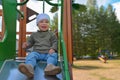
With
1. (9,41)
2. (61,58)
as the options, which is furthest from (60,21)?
(9,41)

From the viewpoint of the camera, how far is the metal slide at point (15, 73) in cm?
266

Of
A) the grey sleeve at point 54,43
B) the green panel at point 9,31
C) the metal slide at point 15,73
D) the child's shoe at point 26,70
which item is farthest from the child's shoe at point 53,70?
the green panel at point 9,31

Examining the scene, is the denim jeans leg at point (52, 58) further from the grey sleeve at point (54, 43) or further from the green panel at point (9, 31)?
the green panel at point (9, 31)

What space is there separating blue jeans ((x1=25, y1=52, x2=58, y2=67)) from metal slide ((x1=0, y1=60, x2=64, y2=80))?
0.26 ft

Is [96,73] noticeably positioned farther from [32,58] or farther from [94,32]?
[94,32]

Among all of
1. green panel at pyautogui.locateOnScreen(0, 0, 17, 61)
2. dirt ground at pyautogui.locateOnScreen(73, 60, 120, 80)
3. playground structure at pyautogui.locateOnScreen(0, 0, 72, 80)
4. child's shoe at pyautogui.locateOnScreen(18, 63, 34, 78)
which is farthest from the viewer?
dirt ground at pyautogui.locateOnScreen(73, 60, 120, 80)

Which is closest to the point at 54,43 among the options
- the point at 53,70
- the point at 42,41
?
the point at 42,41

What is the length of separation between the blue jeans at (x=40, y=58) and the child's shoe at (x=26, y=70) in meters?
0.18

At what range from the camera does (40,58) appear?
10.0 ft

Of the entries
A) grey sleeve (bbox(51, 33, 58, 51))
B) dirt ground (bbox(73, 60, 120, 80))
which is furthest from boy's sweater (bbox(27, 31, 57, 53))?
dirt ground (bbox(73, 60, 120, 80))

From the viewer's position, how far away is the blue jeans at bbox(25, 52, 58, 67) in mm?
2836

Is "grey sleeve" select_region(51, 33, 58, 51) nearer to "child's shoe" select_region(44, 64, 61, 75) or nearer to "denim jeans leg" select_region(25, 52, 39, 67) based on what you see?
"denim jeans leg" select_region(25, 52, 39, 67)

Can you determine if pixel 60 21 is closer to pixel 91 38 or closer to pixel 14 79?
pixel 14 79

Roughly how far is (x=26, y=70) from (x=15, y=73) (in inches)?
8.8
